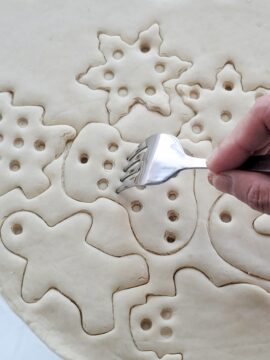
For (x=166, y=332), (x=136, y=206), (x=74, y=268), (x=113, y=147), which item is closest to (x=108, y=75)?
(x=113, y=147)

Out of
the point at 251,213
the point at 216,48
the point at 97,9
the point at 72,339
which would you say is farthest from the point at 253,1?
the point at 72,339

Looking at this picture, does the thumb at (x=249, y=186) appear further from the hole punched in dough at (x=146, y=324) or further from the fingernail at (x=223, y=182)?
the hole punched in dough at (x=146, y=324)

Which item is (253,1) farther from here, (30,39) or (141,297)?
(141,297)

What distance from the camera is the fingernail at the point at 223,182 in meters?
0.72

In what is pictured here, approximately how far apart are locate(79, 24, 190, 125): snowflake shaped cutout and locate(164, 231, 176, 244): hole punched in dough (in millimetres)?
205

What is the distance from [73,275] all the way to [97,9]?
0.48m

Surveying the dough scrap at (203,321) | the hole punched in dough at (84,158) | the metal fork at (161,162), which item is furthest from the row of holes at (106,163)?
the dough scrap at (203,321)

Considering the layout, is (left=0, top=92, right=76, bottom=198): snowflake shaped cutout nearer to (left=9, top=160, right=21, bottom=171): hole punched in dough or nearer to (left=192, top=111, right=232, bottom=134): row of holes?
(left=9, top=160, right=21, bottom=171): hole punched in dough

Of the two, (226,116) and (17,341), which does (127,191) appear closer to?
(226,116)

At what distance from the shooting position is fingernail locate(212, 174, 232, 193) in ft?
2.36

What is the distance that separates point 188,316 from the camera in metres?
0.85

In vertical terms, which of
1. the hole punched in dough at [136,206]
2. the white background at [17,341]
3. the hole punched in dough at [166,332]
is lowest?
the white background at [17,341]

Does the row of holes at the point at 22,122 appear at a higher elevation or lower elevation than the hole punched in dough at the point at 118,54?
lower

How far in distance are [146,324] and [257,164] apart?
0.32 meters
